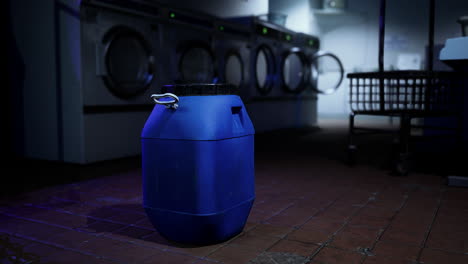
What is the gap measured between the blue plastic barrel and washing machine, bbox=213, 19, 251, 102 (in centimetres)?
367

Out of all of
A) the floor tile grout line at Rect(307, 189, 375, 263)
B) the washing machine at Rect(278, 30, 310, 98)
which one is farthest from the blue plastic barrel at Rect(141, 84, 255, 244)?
the washing machine at Rect(278, 30, 310, 98)

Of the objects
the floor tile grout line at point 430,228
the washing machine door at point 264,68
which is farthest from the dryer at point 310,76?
the floor tile grout line at point 430,228

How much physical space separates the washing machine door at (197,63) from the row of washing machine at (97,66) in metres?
0.01

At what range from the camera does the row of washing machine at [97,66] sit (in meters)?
3.60

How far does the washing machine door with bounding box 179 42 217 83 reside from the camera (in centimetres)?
471

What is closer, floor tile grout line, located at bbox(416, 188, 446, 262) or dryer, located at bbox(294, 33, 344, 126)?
floor tile grout line, located at bbox(416, 188, 446, 262)

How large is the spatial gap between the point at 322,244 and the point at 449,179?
153 centimetres

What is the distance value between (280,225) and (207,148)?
652 millimetres

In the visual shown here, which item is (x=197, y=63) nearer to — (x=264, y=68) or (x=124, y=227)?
(x=264, y=68)

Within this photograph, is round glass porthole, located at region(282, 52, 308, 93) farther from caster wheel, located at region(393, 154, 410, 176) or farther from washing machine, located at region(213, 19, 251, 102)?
caster wheel, located at region(393, 154, 410, 176)

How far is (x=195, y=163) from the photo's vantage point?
60.6 inches

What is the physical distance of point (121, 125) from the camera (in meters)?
3.98

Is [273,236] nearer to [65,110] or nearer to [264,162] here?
[264,162]

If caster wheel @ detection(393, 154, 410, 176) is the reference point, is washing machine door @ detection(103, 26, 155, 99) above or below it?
above
